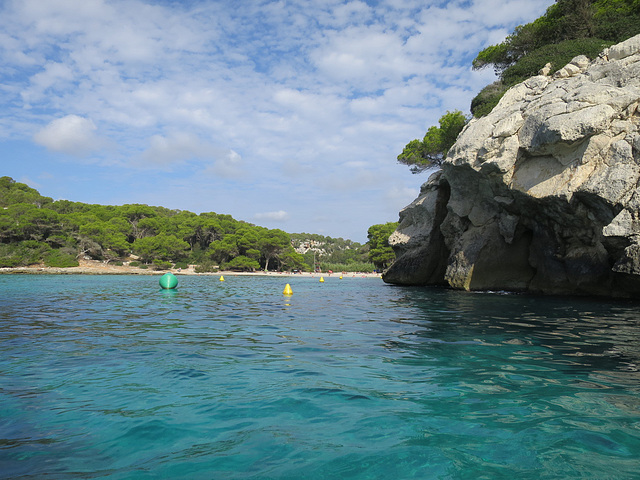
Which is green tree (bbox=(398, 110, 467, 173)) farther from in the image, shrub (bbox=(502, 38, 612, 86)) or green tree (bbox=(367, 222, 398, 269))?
green tree (bbox=(367, 222, 398, 269))

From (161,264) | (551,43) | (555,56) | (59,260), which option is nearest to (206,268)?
(161,264)

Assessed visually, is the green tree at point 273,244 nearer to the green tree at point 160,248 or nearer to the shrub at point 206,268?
the shrub at point 206,268

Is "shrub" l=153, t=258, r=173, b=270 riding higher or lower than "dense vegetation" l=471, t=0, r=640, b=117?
lower

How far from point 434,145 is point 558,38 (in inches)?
480

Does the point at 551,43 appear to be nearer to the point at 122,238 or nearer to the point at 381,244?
the point at 381,244

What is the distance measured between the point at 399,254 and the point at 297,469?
99.4 ft

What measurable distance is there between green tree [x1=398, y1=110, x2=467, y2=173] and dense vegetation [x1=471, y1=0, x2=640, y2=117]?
312cm

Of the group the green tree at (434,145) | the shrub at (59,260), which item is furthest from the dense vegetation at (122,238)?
the green tree at (434,145)

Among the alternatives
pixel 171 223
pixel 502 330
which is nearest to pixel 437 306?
pixel 502 330

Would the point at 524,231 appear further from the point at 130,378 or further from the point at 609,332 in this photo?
the point at 130,378

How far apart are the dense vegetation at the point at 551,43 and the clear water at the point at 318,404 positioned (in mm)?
20945

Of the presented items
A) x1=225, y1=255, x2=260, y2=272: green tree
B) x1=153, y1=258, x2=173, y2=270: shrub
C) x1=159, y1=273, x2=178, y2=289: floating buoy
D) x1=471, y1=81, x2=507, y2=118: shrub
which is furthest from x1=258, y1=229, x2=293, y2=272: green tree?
x1=471, y1=81, x2=507, y2=118: shrub

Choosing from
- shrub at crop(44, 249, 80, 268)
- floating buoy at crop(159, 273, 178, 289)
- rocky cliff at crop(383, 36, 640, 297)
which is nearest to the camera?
rocky cliff at crop(383, 36, 640, 297)

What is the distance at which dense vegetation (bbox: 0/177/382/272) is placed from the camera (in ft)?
185
